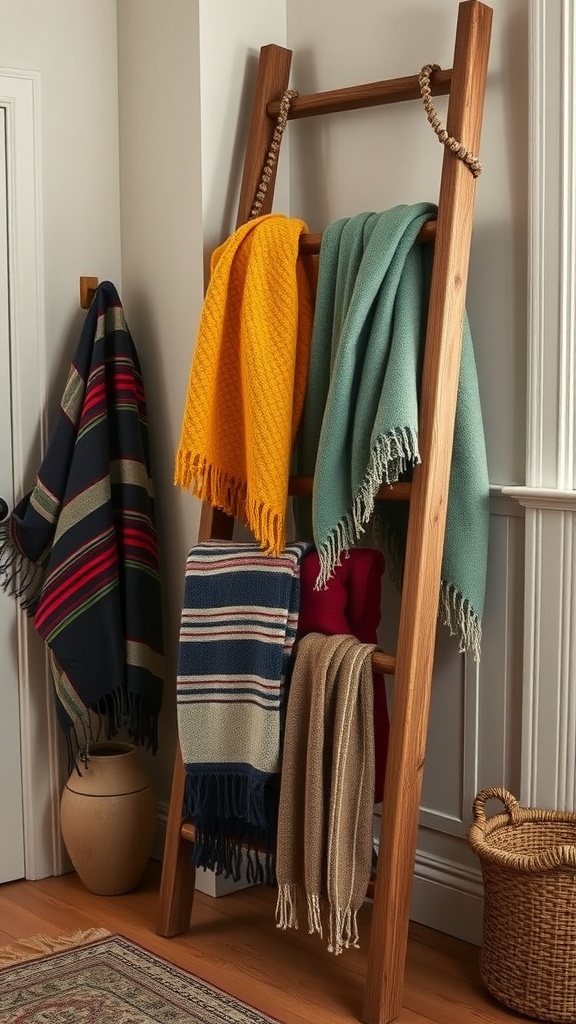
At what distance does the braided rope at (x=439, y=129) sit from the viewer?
2189 mm

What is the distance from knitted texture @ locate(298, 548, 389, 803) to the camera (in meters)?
2.36

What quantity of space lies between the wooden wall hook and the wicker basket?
1.49 m

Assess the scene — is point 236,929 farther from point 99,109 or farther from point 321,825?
point 99,109

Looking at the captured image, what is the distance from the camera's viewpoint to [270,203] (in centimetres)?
265

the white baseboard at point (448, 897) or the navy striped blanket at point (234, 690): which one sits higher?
the navy striped blanket at point (234, 690)

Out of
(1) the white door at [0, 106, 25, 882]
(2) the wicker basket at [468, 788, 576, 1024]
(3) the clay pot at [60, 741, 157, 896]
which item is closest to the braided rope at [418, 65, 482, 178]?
(1) the white door at [0, 106, 25, 882]

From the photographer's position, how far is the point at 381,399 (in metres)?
2.17

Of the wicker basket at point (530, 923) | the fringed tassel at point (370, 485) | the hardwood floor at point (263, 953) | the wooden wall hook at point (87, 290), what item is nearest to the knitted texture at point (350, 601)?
the fringed tassel at point (370, 485)

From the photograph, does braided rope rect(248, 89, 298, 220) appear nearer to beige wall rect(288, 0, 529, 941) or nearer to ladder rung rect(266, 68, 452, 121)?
ladder rung rect(266, 68, 452, 121)

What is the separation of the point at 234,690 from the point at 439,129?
3.84 feet

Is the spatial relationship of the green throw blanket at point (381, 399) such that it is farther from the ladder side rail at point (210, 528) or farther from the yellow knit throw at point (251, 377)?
the ladder side rail at point (210, 528)

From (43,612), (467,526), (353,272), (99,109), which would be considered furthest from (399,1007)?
(99,109)

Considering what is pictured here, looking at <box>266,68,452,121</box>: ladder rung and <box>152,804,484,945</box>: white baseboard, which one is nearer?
<box>266,68,452,121</box>: ladder rung

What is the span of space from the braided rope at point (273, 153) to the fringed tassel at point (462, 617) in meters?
0.93
